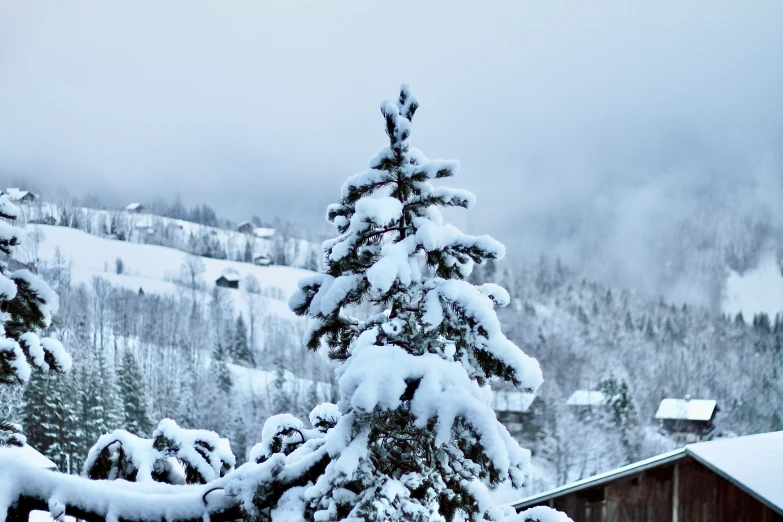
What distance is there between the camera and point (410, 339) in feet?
6.07

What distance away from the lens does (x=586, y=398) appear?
47406 mm

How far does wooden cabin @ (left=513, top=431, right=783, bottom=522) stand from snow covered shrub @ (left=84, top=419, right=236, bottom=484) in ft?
15.9

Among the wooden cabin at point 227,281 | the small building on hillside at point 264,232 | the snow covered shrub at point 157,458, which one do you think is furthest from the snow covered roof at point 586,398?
the snow covered shrub at point 157,458

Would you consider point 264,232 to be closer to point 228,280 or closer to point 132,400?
point 228,280

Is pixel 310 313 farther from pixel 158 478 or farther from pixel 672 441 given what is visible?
pixel 672 441

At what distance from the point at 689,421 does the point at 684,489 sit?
4435 cm

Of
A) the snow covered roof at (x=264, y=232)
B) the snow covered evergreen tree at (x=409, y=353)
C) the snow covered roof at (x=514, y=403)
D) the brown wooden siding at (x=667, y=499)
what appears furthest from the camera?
the snow covered roof at (x=264, y=232)

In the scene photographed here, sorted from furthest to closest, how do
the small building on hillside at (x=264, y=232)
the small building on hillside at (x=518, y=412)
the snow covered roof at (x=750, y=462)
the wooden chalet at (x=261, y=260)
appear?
the small building on hillside at (x=264, y=232) < the wooden chalet at (x=261, y=260) < the small building on hillside at (x=518, y=412) < the snow covered roof at (x=750, y=462)

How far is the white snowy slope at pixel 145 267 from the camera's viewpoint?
60.5 meters

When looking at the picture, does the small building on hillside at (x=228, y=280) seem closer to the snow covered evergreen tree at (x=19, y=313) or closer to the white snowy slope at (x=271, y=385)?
the white snowy slope at (x=271, y=385)

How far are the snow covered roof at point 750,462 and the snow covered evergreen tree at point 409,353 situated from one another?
503cm

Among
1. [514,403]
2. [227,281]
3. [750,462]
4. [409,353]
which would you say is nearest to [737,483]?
[750,462]

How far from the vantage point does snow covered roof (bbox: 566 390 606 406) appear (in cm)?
4628

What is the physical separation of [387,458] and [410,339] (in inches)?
13.2
